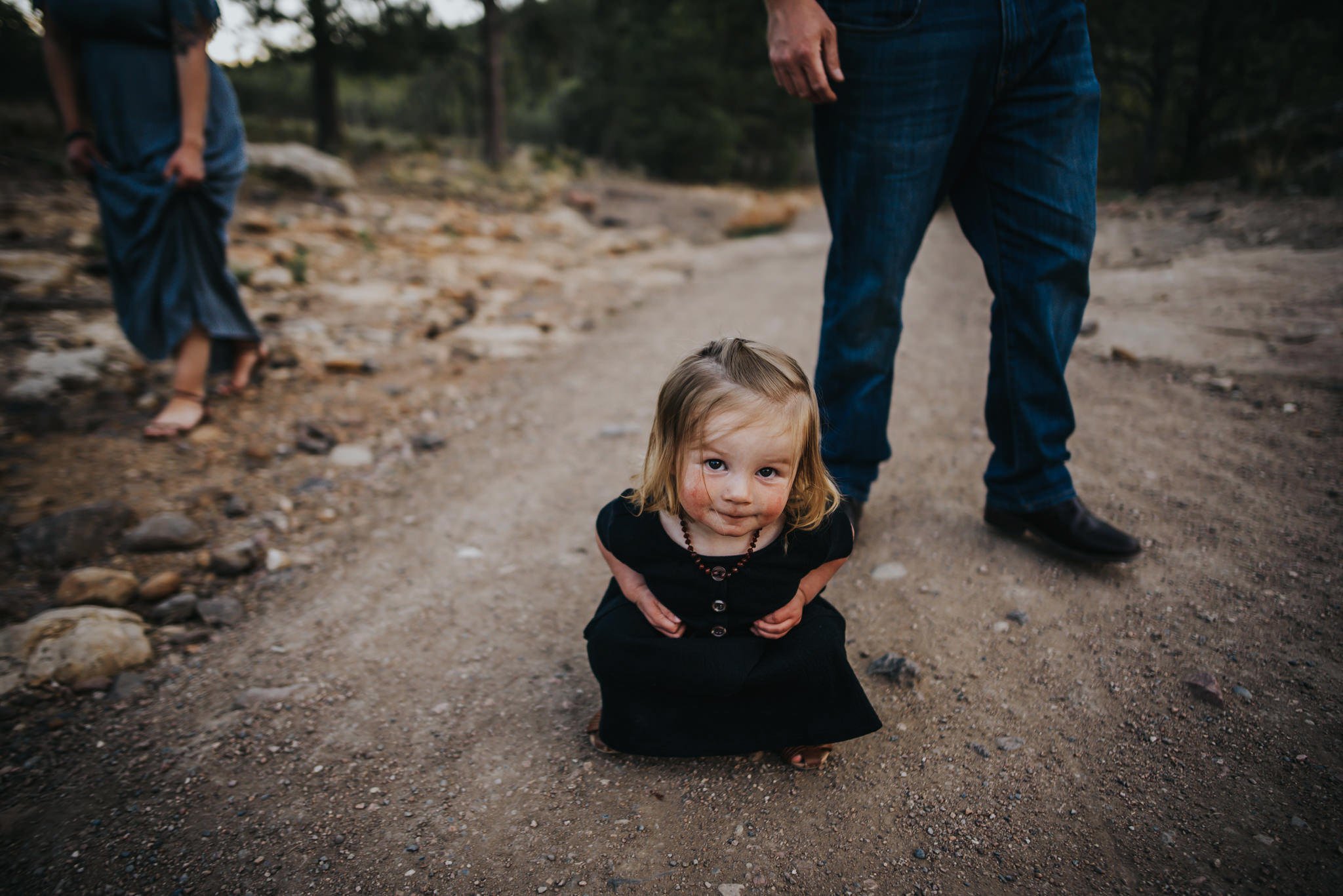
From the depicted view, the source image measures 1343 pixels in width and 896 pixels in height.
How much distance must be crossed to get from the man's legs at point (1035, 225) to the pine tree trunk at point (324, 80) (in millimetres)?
11737

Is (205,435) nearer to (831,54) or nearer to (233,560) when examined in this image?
(233,560)

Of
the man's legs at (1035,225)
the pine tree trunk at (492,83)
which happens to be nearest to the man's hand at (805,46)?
the man's legs at (1035,225)

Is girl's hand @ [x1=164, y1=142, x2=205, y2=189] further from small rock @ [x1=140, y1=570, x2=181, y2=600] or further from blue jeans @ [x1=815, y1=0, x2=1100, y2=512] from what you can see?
blue jeans @ [x1=815, y1=0, x2=1100, y2=512]

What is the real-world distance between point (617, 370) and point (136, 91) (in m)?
2.22

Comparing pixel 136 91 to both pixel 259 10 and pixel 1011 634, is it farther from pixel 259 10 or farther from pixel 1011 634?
pixel 259 10

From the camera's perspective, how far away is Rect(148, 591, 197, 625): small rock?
1.85m

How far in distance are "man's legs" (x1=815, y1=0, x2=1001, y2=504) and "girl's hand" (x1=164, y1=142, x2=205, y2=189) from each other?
93.2 inches

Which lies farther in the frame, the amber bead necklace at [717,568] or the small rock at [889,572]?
the small rock at [889,572]

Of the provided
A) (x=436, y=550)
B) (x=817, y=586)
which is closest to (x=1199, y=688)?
(x=817, y=586)

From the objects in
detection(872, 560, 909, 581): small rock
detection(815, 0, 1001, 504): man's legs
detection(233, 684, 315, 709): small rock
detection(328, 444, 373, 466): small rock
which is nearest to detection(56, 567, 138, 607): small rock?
detection(233, 684, 315, 709): small rock

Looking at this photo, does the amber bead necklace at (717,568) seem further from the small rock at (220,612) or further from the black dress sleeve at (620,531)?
the small rock at (220,612)

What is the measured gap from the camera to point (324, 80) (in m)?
10.6

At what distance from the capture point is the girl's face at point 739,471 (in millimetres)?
1188

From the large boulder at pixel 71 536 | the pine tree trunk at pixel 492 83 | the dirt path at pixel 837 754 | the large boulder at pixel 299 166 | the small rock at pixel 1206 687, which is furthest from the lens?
the pine tree trunk at pixel 492 83
